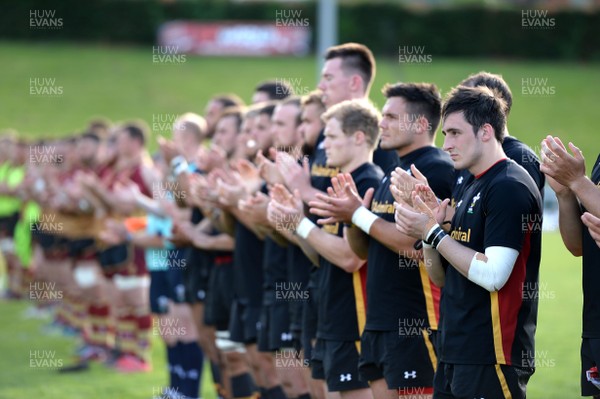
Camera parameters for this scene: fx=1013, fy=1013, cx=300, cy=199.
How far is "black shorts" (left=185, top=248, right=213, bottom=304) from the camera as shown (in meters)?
9.99

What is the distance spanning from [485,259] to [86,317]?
380 inches

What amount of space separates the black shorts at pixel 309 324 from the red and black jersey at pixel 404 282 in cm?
108

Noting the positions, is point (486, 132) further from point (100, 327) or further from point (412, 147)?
point (100, 327)

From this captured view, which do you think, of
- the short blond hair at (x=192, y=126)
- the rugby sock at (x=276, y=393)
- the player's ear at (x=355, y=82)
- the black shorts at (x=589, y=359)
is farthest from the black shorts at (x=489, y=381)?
the short blond hair at (x=192, y=126)

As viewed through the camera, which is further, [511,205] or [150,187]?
[150,187]

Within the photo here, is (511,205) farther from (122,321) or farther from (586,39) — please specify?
(586,39)

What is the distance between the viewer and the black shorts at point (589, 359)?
16.8 feet

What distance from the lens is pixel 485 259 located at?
5.09 m

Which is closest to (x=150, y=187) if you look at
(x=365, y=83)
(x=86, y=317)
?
(x=86, y=317)

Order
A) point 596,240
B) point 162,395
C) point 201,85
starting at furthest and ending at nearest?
1. point 201,85
2. point 162,395
3. point 596,240

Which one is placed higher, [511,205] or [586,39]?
[586,39]

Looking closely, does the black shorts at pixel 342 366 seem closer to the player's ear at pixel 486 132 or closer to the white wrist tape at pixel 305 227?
the white wrist tape at pixel 305 227

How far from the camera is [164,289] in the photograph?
1105 centimetres

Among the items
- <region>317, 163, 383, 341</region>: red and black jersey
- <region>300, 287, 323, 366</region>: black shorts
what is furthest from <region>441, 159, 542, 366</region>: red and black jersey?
<region>300, 287, 323, 366</region>: black shorts
